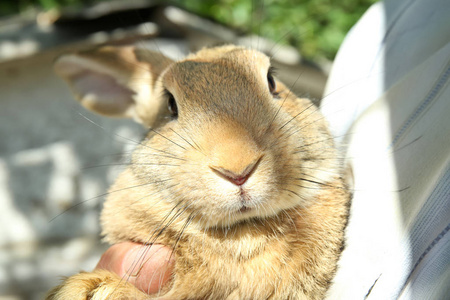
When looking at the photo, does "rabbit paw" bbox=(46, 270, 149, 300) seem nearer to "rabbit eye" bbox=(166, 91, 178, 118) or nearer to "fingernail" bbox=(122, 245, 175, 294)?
"fingernail" bbox=(122, 245, 175, 294)

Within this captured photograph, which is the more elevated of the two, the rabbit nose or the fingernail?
the rabbit nose

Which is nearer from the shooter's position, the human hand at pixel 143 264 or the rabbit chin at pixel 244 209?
the rabbit chin at pixel 244 209

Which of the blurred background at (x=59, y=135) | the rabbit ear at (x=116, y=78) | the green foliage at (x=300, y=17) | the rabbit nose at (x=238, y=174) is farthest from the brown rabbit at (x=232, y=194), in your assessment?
the green foliage at (x=300, y=17)

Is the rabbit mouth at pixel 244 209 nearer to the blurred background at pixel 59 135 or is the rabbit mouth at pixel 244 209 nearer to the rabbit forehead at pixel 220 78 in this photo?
the rabbit forehead at pixel 220 78

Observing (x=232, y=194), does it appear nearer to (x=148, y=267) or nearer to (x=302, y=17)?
(x=148, y=267)

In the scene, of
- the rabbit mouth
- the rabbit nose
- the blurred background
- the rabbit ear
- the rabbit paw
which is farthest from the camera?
the blurred background

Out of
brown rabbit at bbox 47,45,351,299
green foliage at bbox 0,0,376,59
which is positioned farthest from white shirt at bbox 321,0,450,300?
green foliage at bbox 0,0,376,59
